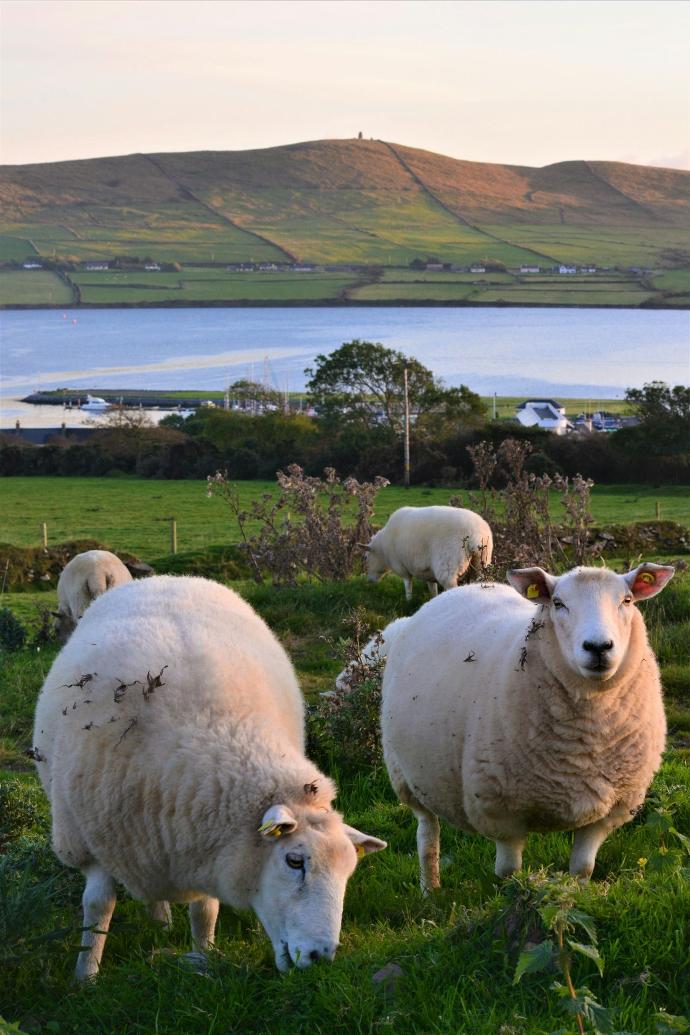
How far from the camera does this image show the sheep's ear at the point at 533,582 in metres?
5.09

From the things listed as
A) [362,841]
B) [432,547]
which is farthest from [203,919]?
[432,547]

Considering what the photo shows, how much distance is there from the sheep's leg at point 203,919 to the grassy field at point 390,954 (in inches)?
3.1

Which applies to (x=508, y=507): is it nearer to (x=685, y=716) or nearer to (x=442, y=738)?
(x=685, y=716)

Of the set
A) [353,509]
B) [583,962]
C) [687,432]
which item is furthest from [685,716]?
[687,432]

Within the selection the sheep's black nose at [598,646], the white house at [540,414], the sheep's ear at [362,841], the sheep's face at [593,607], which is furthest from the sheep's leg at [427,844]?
the white house at [540,414]

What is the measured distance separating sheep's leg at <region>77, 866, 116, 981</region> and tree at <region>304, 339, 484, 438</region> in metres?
40.5

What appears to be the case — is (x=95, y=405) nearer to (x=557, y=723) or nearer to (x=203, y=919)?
(x=203, y=919)

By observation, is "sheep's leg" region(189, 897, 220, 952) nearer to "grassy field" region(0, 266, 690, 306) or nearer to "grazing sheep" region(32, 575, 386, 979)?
"grazing sheep" region(32, 575, 386, 979)

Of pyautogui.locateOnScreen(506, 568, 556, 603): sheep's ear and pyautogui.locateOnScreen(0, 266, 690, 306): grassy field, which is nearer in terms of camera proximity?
pyautogui.locateOnScreen(506, 568, 556, 603): sheep's ear

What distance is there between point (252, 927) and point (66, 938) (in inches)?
35.3

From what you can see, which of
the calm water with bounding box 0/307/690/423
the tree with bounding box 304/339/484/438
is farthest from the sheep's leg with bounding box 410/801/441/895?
the calm water with bounding box 0/307/690/423

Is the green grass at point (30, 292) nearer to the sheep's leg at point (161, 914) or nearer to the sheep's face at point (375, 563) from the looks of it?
the sheep's face at point (375, 563)

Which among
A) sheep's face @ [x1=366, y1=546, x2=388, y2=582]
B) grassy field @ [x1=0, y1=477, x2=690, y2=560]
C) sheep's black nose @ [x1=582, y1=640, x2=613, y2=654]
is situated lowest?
grassy field @ [x1=0, y1=477, x2=690, y2=560]

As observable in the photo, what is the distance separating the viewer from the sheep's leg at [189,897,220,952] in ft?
16.5
